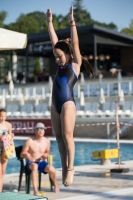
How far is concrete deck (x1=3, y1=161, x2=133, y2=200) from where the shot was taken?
24.5 feet

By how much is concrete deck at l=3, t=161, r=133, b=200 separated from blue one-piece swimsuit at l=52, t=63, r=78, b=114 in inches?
130

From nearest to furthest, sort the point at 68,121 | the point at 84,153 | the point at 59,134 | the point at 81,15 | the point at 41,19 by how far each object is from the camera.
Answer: the point at 68,121 < the point at 59,134 < the point at 84,153 < the point at 81,15 < the point at 41,19

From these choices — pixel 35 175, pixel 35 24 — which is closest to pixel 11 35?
pixel 35 175

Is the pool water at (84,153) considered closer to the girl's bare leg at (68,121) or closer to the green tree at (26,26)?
the girl's bare leg at (68,121)

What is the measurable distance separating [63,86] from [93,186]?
484 centimetres

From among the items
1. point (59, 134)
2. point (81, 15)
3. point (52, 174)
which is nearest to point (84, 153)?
point (52, 174)

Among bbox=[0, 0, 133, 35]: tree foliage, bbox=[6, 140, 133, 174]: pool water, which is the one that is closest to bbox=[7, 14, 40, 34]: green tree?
bbox=[0, 0, 133, 35]: tree foliage

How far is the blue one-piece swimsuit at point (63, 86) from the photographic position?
157 inches

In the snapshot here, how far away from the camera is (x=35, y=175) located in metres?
8.12

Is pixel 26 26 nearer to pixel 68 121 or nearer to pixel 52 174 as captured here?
pixel 52 174

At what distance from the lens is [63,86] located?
4.04 meters

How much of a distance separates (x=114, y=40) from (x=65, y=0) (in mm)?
82844

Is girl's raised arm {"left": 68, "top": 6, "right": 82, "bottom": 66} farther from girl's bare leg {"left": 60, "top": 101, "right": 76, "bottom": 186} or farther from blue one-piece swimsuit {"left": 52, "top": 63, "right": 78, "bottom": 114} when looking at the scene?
girl's bare leg {"left": 60, "top": 101, "right": 76, "bottom": 186}

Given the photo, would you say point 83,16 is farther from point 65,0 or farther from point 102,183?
point 102,183
